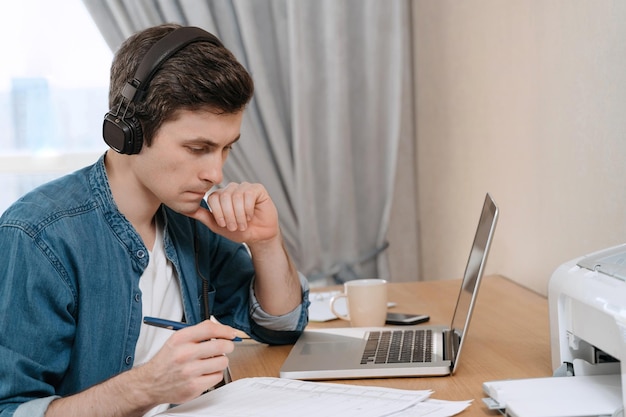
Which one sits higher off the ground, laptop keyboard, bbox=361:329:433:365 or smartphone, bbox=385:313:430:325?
laptop keyboard, bbox=361:329:433:365

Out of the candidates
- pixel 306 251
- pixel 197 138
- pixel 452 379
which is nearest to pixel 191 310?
pixel 197 138

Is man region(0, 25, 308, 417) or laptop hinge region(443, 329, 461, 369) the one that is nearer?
man region(0, 25, 308, 417)

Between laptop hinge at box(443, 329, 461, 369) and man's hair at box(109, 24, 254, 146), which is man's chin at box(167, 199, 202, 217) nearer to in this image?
man's hair at box(109, 24, 254, 146)

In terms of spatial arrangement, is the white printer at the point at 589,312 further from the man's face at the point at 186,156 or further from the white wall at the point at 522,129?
the man's face at the point at 186,156

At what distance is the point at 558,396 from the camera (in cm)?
99

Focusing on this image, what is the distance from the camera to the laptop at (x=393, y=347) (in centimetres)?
120

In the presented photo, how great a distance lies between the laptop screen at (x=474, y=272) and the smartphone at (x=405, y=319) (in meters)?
0.22

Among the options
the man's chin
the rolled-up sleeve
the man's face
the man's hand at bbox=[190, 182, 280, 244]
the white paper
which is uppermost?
the man's face

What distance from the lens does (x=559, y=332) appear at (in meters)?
1.09

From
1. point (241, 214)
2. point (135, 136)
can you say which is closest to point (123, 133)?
point (135, 136)

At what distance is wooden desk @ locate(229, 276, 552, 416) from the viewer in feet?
3.83

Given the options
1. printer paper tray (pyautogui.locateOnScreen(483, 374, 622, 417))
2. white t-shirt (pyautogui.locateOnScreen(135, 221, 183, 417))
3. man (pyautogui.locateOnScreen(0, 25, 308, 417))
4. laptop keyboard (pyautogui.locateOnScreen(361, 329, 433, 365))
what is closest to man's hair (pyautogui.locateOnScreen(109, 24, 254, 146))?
man (pyautogui.locateOnScreen(0, 25, 308, 417))

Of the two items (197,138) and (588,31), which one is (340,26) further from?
(197,138)

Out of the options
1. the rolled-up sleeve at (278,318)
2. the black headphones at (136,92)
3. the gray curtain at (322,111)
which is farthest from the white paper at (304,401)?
the gray curtain at (322,111)
